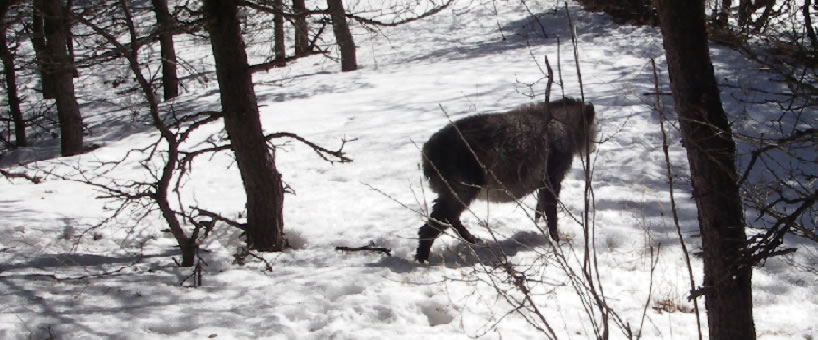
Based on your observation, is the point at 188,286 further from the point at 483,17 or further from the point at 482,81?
the point at 483,17

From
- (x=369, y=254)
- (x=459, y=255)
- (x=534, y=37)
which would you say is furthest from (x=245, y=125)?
(x=534, y=37)

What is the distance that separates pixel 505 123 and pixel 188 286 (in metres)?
3.08

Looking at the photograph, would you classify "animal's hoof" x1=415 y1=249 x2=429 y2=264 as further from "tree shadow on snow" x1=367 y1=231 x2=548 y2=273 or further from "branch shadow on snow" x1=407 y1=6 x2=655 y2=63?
"branch shadow on snow" x1=407 y1=6 x2=655 y2=63

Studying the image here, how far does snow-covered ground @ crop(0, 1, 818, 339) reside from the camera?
4207mm

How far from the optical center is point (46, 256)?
18.3 ft

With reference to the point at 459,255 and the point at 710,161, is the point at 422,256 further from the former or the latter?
the point at 710,161

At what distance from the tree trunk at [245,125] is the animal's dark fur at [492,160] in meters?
1.27

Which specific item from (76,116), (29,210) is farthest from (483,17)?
(29,210)

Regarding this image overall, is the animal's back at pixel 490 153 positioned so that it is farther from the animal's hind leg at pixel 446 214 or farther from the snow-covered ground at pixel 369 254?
the snow-covered ground at pixel 369 254

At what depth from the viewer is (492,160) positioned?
609cm

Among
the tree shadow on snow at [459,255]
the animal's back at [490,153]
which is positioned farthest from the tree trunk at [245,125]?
the animal's back at [490,153]

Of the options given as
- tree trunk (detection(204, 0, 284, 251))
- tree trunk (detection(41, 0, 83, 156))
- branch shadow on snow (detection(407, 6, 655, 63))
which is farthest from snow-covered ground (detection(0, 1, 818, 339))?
branch shadow on snow (detection(407, 6, 655, 63))

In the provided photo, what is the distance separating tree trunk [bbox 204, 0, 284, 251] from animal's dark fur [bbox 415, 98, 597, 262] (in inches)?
50.0

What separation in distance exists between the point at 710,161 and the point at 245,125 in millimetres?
3523
